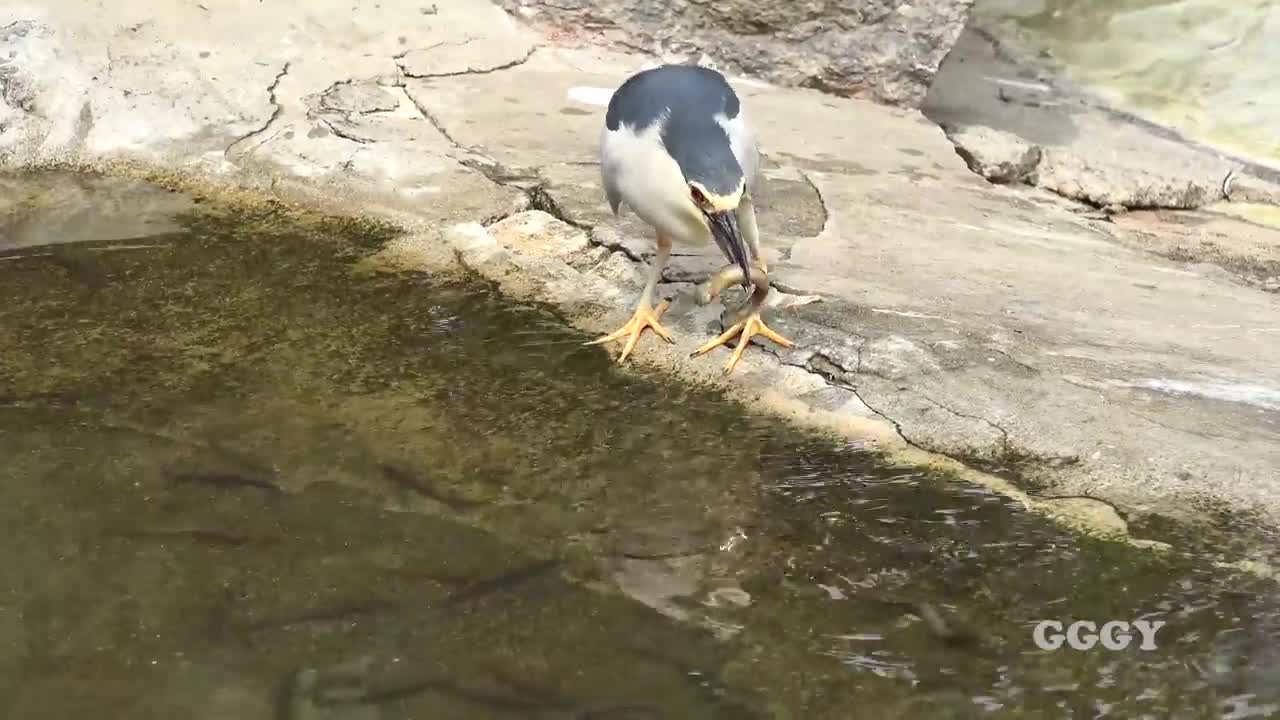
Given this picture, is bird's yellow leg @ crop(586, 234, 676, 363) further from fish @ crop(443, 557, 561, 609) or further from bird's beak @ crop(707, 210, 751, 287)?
fish @ crop(443, 557, 561, 609)

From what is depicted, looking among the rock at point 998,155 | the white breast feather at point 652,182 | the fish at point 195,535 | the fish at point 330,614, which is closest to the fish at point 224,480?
the fish at point 195,535

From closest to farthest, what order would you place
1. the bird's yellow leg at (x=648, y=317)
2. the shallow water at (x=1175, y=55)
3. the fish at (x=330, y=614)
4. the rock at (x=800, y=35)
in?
the fish at (x=330, y=614) < the bird's yellow leg at (x=648, y=317) < the rock at (x=800, y=35) < the shallow water at (x=1175, y=55)

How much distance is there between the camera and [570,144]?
4.38 metres

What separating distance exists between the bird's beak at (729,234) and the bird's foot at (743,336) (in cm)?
37

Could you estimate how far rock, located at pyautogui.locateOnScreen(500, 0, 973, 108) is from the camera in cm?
528

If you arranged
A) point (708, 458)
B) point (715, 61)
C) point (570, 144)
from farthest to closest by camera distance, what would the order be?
1. point (715, 61)
2. point (570, 144)
3. point (708, 458)

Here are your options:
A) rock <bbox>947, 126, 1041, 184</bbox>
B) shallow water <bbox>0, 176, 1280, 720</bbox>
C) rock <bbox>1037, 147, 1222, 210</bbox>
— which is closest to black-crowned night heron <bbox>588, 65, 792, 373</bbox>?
shallow water <bbox>0, 176, 1280, 720</bbox>

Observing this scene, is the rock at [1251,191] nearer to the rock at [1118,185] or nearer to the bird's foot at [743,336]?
the rock at [1118,185]

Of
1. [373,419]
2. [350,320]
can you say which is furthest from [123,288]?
[373,419]

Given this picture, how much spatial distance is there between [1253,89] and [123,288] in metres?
5.74

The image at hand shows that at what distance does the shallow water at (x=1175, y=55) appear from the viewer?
19.4ft

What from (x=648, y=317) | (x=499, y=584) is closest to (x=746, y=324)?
(x=648, y=317)

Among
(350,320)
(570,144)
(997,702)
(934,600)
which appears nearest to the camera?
(997,702)

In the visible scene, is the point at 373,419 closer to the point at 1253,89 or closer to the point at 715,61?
the point at 715,61
